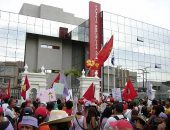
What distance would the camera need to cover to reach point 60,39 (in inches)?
1757

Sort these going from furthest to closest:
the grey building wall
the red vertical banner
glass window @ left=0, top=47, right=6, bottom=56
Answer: the grey building wall < the red vertical banner < glass window @ left=0, top=47, right=6, bottom=56

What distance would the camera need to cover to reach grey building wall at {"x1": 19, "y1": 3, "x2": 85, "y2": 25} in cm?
4613

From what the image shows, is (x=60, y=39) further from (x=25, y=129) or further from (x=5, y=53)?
(x=25, y=129)

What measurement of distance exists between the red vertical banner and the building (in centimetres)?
52

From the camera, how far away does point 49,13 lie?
46.2 metres

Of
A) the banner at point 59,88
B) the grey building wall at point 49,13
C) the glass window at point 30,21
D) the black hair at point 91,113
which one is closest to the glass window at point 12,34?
the glass window at point 30,21

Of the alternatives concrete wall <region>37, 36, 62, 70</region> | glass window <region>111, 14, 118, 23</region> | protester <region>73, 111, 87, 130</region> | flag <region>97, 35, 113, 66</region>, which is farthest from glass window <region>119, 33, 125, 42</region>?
protester <region>73, 111, 87, 130</region>

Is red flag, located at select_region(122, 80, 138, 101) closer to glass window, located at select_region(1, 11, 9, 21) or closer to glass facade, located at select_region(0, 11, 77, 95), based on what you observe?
glass facade, located at select_region(0, 11, 77, 95)

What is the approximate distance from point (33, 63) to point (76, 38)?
7.20 m

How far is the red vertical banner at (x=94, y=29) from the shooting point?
125 feet

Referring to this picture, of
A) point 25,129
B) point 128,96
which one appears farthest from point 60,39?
point 25,129

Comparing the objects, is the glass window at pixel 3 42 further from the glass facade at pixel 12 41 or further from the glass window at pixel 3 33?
the glass window at pixel 3 33

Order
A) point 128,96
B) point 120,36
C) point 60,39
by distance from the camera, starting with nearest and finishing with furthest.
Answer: point 128,96 < point 120,36 < point 60,39

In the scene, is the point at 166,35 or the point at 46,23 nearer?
the point at 46,23
